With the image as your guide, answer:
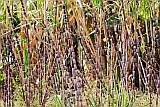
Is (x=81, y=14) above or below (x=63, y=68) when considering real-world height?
above

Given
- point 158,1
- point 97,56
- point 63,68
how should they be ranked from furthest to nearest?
point 158,1
point 97,56
point 63,68

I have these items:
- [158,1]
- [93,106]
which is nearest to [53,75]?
[93,106]

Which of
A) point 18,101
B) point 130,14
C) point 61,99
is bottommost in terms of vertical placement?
point 18,101

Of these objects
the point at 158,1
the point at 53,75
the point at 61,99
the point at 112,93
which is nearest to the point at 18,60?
the point at 53,75

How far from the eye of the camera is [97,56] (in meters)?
1.73

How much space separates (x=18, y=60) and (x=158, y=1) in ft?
2.54

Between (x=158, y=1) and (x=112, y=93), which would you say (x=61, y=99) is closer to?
(x=112, y=93)

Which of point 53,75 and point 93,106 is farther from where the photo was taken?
point 53,75

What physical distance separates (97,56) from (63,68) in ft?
0.62

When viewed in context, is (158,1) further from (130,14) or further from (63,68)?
(63,68)

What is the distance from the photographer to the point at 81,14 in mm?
1690

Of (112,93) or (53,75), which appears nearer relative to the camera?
(112,93)

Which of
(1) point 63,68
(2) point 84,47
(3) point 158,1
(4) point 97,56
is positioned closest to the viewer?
(1) point 63,68

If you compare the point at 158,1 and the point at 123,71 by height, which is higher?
the point at 158,1
